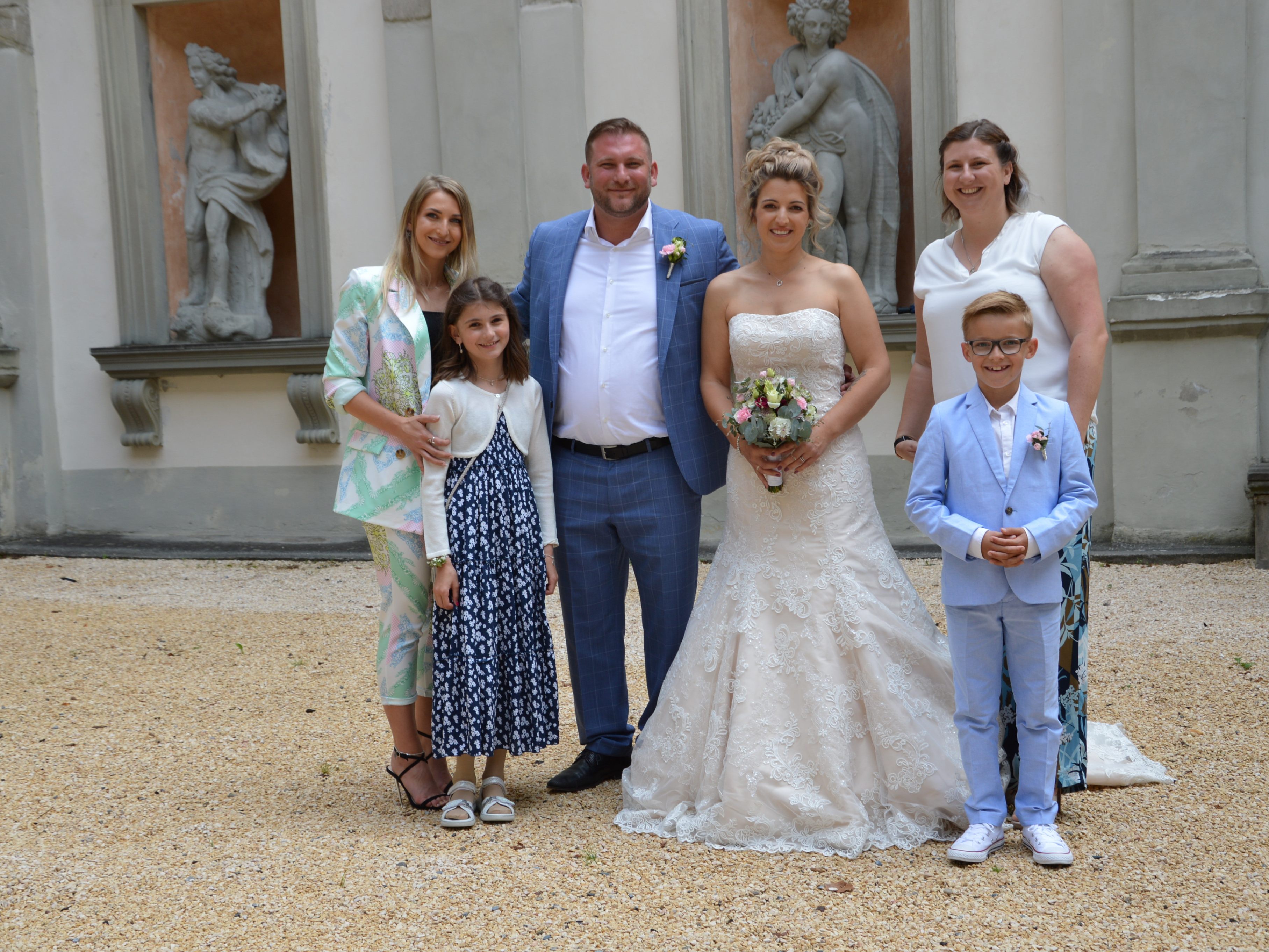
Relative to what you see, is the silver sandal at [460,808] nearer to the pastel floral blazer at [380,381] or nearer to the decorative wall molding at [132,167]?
the pastel floral blazer at [380,381]

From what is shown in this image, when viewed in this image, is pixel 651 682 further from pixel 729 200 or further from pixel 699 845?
pixel 729 200

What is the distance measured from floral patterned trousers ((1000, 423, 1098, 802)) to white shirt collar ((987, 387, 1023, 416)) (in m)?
0.32

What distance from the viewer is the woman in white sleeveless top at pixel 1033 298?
299 centimetres

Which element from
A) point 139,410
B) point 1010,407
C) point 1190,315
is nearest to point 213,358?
point 139,410

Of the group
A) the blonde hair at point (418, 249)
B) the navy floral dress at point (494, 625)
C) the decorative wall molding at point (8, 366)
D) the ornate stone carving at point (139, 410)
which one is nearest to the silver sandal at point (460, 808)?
the navy floral dress at point (494, 625)

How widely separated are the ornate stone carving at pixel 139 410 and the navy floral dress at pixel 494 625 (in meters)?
6.49

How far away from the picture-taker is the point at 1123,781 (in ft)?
11.2

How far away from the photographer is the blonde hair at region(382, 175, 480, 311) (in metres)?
3.38

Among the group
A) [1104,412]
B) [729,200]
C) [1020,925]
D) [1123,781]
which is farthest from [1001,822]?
[729,200]

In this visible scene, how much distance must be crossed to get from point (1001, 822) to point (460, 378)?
196 centimetres

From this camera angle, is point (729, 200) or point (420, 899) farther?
point (729, 200)

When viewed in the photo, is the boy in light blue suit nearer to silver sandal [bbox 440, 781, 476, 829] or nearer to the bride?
the bride

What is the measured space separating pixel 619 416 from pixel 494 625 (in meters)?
0.77

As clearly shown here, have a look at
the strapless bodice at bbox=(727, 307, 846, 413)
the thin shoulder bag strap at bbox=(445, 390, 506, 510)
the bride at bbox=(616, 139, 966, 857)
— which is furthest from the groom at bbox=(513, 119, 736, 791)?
the thin shoulder bag strap at bbox=(445, 390, 506, 510)
